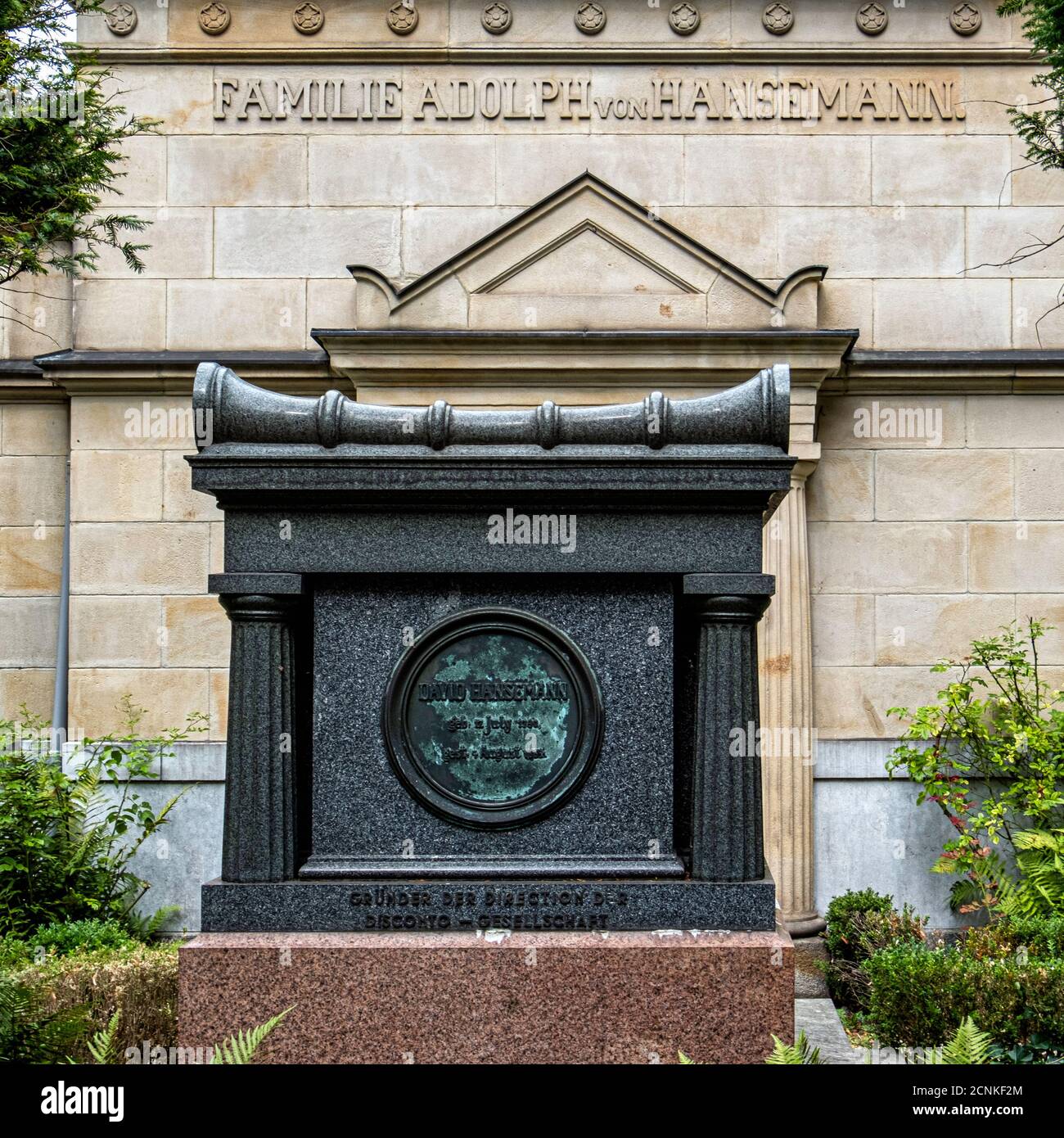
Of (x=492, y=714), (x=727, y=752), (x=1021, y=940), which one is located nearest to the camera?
(x=727, y=752)

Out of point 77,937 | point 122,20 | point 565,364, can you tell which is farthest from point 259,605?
point 122,20

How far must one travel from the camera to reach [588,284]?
397 inches

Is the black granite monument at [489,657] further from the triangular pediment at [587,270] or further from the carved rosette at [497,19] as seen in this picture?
the carved rosette at [497,19]

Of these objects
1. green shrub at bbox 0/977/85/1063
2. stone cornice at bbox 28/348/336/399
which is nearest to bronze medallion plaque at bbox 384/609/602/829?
green shrub at bbox 0/977/85/1063

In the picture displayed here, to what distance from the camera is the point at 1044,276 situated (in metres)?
10.6

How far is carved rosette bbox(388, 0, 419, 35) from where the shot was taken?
10.8 metres

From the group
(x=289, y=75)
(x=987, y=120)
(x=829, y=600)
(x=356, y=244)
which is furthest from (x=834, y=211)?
(x=289, y=75)

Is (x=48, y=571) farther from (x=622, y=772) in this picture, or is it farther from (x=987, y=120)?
(x=987, y=120)

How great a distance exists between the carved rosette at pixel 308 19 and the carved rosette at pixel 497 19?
1601 mm

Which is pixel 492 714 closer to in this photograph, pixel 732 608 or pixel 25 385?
pixel 732 608

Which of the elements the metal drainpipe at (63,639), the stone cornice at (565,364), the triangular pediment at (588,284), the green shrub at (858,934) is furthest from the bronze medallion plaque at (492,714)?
the metal drainpipe at (63,639)

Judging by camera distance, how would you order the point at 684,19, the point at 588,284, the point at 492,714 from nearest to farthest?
1. the point at 492,714
2. the point at 588,284
3. the point at 684,19

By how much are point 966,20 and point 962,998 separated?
9194mm

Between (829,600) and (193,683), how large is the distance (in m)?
6.18
